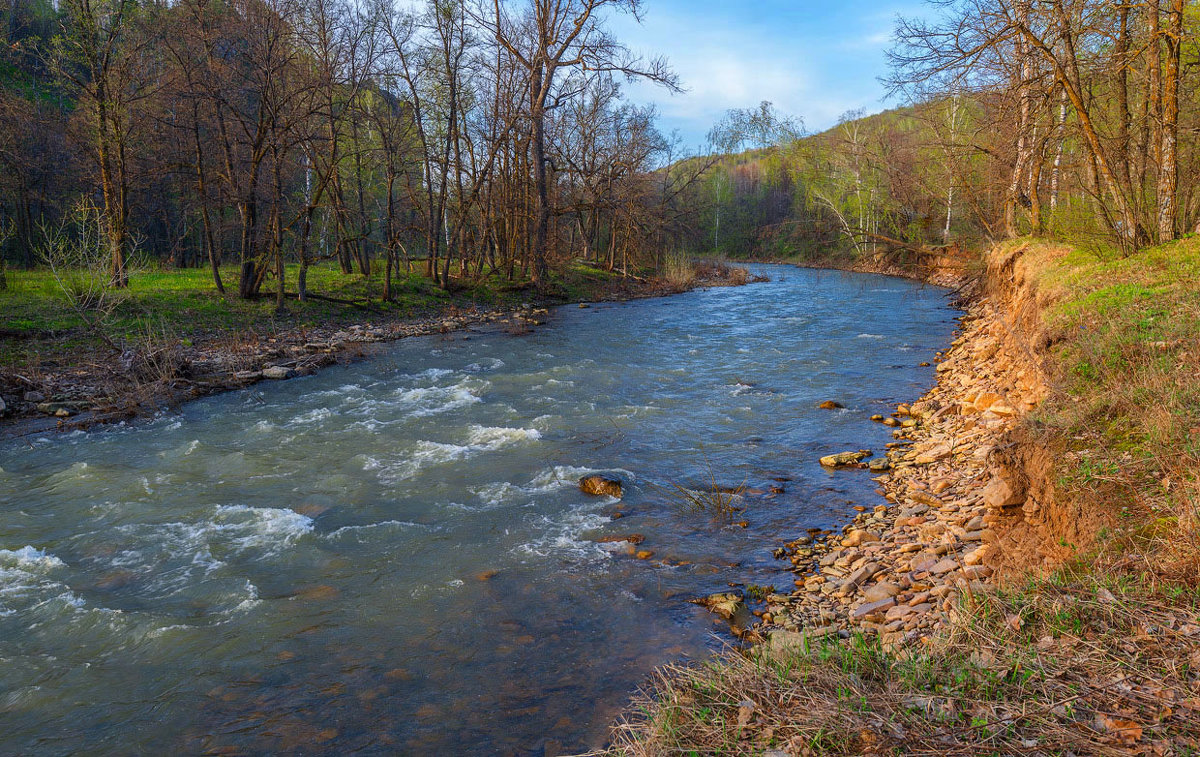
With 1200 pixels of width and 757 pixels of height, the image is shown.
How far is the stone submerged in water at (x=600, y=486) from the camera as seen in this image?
8.09 metres

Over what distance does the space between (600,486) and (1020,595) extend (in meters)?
5.09

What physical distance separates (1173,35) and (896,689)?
11922mm

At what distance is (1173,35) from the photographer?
384 inches

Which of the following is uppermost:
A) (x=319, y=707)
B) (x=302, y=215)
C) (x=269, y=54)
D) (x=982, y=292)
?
(x=269, y=54)

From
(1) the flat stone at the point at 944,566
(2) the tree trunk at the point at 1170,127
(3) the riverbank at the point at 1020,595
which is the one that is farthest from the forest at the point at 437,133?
(1) the flat stone at the point at 944,566

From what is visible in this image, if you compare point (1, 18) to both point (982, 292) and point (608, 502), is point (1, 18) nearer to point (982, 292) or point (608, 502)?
point (608, 502)

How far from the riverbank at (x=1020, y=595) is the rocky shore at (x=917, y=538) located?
0.03 meters

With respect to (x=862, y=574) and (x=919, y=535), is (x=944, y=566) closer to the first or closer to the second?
(x=862, y=574)

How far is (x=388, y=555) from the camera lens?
6688 millimetres

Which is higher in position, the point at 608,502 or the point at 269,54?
the point at 269,54

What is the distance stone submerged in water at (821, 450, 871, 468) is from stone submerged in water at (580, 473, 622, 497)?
284 centimetres

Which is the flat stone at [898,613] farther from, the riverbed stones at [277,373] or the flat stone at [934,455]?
the riverbed stones at [277,373]

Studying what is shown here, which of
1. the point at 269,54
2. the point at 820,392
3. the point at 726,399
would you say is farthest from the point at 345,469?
the point at 269,54

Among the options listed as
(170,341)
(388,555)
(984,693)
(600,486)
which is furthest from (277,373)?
(984,693)
